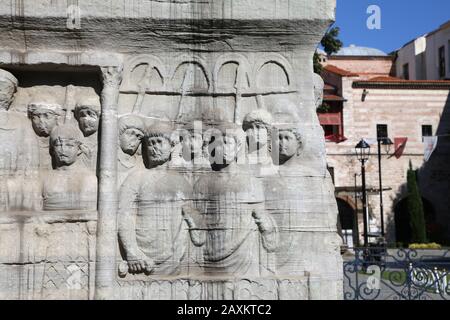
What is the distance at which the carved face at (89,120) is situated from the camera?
441 cm

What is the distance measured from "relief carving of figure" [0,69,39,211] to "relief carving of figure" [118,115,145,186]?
632mm

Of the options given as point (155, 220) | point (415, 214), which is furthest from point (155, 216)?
point (415, 214)

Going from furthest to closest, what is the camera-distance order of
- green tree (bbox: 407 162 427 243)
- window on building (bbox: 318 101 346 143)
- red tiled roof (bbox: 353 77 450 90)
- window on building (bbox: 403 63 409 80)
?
1. window on building (bbox: 403 63 409 80)
2. red tiled roof (bbox: 353 77 450 90)
3. window on building (bbox: 318 101 346 143)
4. green tree (bbox: 407 162 427 243)

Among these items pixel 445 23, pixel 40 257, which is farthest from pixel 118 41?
pixel 445 23

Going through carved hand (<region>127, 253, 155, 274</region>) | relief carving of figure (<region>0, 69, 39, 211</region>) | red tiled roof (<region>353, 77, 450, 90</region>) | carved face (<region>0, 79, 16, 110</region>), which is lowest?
carved hand (<region>127, 253, 155, 274</region>)

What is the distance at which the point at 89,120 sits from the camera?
4.40 metres

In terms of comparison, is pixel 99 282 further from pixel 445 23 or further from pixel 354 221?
pixel 445 23

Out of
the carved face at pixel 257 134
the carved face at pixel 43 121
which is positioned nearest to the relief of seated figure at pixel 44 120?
the carved face at pixel 43 121

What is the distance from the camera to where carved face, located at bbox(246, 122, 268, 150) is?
4477mm

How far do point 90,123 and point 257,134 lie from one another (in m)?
1.26

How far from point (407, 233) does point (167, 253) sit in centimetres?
2663

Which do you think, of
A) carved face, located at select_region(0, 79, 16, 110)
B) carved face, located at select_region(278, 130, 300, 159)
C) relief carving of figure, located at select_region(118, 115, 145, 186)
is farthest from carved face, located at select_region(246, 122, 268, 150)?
carved face, located at select_region(0, 79, 16, 110)

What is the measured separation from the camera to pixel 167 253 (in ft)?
14.1

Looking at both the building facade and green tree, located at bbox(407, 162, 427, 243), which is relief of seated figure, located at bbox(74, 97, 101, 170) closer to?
green tree, located at bbox(407, 162, 427, 243)
